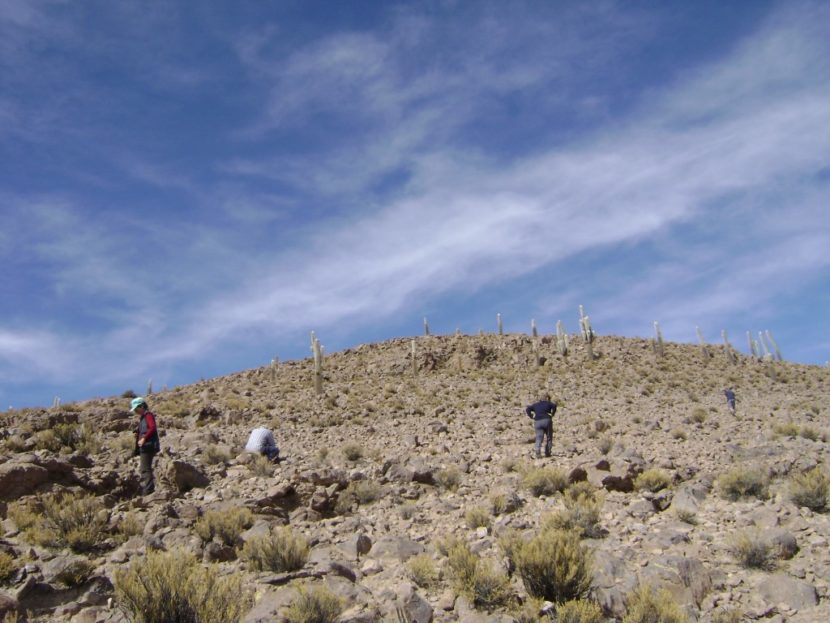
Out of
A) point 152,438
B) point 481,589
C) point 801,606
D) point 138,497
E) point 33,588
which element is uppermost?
point 152,438

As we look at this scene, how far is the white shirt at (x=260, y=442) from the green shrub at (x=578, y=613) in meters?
9.37

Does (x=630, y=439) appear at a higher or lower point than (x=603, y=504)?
higher

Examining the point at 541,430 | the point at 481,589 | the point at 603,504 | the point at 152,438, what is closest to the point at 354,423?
the point at 541,430

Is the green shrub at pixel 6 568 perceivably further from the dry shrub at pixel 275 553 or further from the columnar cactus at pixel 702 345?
the columnar cactus at pixel 702 345

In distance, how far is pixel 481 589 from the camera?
272 inches

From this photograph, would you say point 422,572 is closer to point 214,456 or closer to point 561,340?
point 214,456

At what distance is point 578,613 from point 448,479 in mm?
5945

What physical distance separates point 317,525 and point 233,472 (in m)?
3.61

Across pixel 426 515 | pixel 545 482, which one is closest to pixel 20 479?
pixel 426 515

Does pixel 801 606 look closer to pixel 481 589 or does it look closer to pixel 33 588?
pixel 481 589

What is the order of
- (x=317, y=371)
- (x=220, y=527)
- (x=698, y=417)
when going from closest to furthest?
(x=220, y=527)
(x=698, y=417)
(x=317, y=371)

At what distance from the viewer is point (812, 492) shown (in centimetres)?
916

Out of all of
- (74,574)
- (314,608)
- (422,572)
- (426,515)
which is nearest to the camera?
(314,608)

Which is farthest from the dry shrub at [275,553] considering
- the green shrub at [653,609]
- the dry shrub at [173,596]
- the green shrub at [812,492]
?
the green shrub at [812,492]
